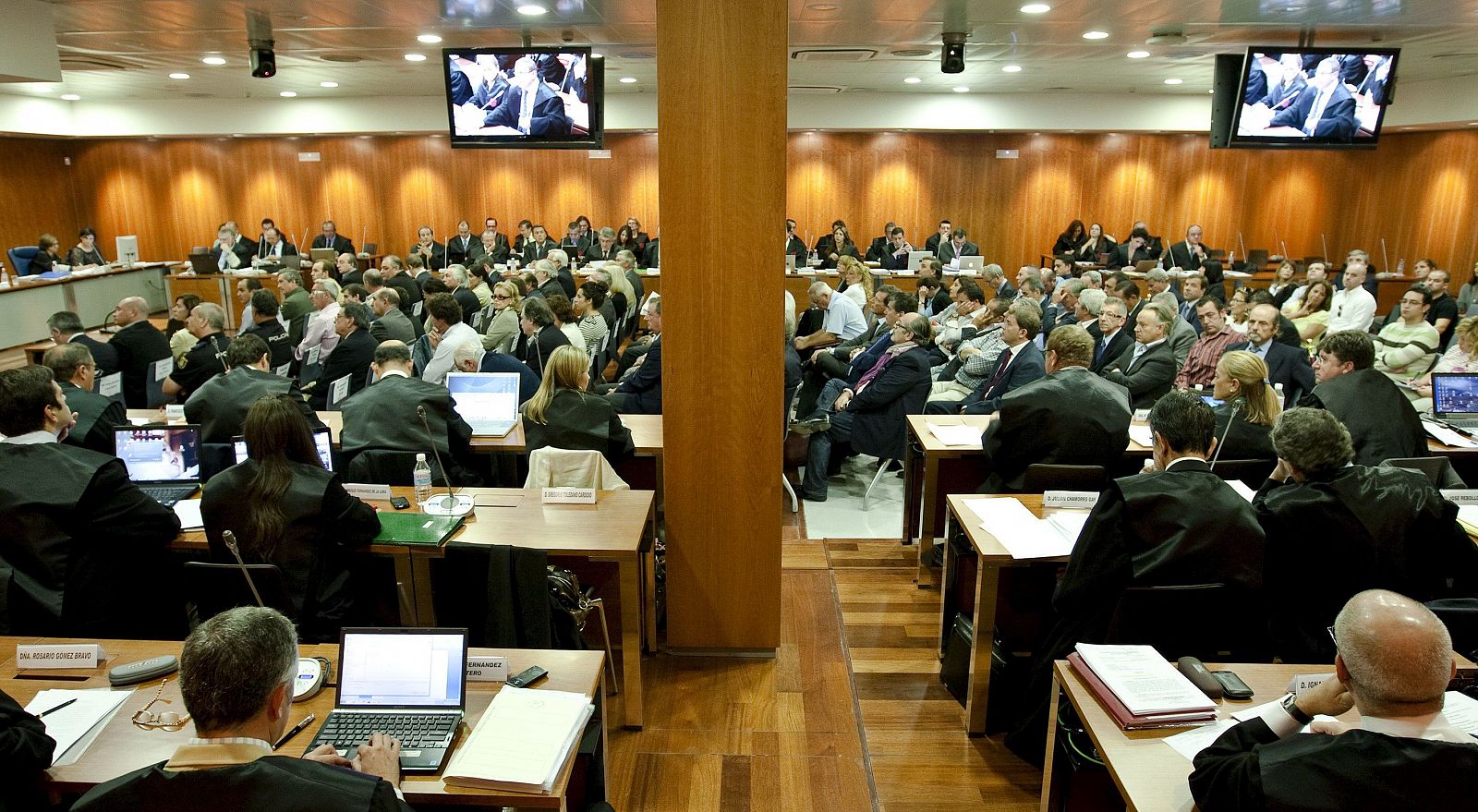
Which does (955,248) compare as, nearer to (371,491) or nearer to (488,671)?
(371,491)

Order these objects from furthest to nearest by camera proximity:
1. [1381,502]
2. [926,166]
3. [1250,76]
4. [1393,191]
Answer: [926,166] → [1393,191] → [1250,76] → [1381,502]

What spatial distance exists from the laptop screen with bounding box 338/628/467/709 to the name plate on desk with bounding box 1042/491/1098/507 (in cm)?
241

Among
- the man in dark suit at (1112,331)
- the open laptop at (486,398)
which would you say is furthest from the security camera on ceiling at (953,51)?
the open laptop at (486,398)

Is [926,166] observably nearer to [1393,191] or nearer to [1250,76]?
[1393,191]

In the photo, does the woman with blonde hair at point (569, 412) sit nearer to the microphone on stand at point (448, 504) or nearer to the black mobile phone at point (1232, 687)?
the microphone on stand at point (448, 504)

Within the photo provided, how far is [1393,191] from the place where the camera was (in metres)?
13.3

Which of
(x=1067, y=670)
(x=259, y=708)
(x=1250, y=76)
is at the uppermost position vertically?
(x=1250, y=76)

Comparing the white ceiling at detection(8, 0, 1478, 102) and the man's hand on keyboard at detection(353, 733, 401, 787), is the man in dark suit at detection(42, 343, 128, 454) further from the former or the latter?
the white ceiling at detection(8, 0, 1478, 102)

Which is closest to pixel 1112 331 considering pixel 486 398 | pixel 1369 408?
pixel 1369 408

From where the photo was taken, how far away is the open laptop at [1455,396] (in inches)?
201

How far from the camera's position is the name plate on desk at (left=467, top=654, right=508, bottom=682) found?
2.46 meters

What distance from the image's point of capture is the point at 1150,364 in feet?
18.4

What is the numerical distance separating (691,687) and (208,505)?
2.01 m

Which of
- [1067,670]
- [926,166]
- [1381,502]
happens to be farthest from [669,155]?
[926,166]
